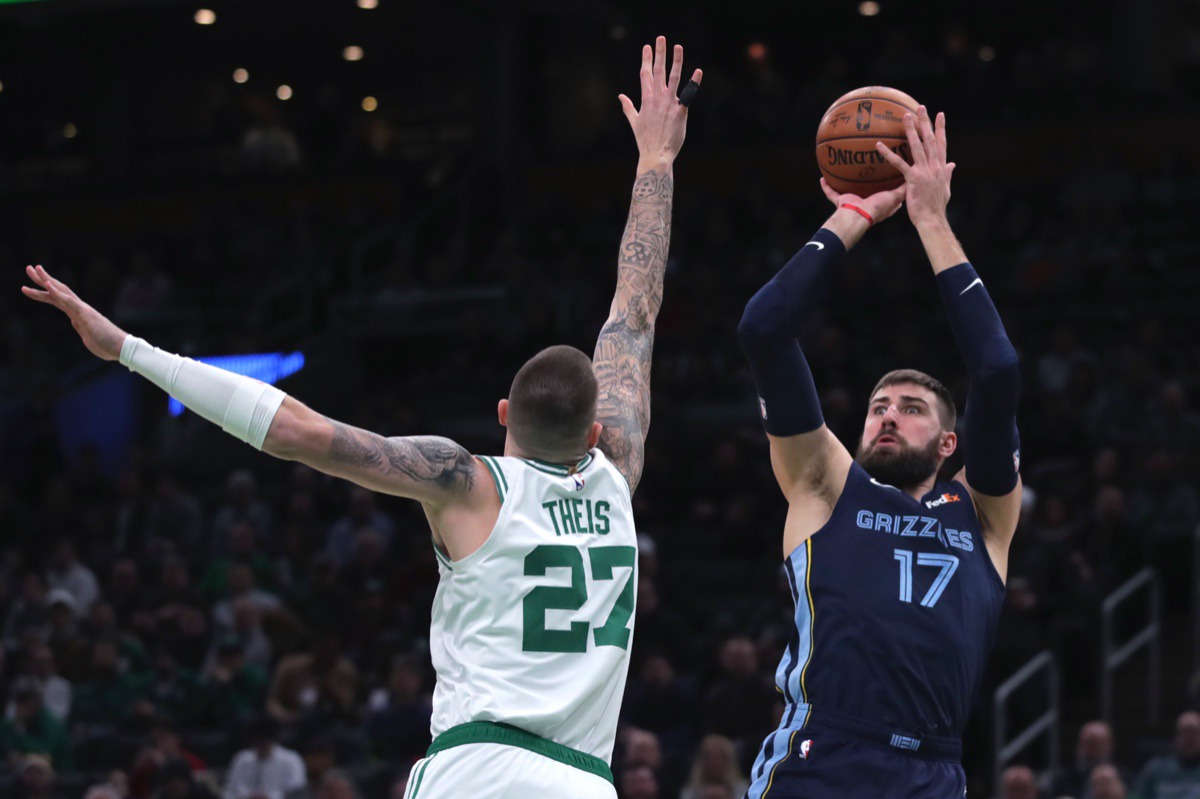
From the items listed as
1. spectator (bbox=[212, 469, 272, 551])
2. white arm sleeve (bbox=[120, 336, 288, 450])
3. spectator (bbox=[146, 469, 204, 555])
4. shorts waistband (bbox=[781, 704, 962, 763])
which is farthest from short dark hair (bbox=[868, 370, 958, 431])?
spectator (bbox=[146, 469, 204, 555])

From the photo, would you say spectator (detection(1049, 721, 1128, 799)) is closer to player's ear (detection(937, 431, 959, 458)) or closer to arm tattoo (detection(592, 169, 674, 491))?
player's ear (detection(937, 431, 959, 458))

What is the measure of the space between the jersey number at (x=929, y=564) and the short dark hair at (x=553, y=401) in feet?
3.89

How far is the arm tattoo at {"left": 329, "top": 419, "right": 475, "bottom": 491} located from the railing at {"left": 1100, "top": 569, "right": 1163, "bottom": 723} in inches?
377

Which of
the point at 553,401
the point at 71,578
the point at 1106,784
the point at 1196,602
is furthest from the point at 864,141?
the point at 71,578

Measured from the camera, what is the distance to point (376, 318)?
22.0 metres

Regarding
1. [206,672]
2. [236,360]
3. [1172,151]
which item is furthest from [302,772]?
[1172,151]

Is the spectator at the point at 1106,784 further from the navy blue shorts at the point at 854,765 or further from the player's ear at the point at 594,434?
the player's ear at the point at 594,434

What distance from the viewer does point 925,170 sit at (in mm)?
5617

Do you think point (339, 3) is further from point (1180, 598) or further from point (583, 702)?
point (583, 702)

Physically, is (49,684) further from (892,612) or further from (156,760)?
(892,612)

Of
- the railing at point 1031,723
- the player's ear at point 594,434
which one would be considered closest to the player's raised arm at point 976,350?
the player's ear at point 594,434

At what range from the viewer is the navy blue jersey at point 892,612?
5.15 m

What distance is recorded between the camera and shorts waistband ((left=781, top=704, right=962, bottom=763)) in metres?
5.11

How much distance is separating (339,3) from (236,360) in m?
6.01
